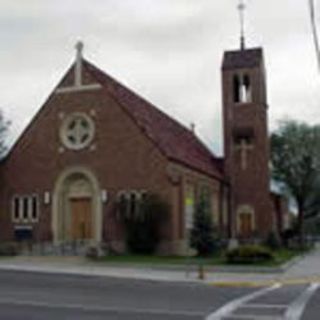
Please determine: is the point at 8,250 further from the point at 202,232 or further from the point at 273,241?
the point at 273,241

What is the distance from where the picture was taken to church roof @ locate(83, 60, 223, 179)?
4747 cm

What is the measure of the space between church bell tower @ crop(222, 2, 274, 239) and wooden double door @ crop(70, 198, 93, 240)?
14.9 m

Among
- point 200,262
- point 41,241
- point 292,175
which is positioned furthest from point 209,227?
point 292,175

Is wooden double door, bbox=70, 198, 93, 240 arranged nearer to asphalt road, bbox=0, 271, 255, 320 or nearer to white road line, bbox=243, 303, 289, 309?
asphalt road, bbox=0, 271, 255, 320

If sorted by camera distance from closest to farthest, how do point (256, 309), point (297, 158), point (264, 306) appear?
point (256, 309), point (264, 306), point (297, 158)

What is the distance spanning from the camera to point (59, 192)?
48.2m

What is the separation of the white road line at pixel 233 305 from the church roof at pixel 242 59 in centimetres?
3597

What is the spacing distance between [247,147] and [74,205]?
16327mm

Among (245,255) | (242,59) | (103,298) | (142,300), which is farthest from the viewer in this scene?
Result: (242,59)

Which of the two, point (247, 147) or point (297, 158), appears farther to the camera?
point (297, 158)

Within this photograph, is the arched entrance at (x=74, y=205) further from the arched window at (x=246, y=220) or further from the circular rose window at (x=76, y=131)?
the arched window at (x=246, y=220)

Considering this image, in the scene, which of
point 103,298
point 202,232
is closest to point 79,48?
point 202,232

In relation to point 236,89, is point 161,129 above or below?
→ below

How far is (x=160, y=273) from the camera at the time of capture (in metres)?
33.0
